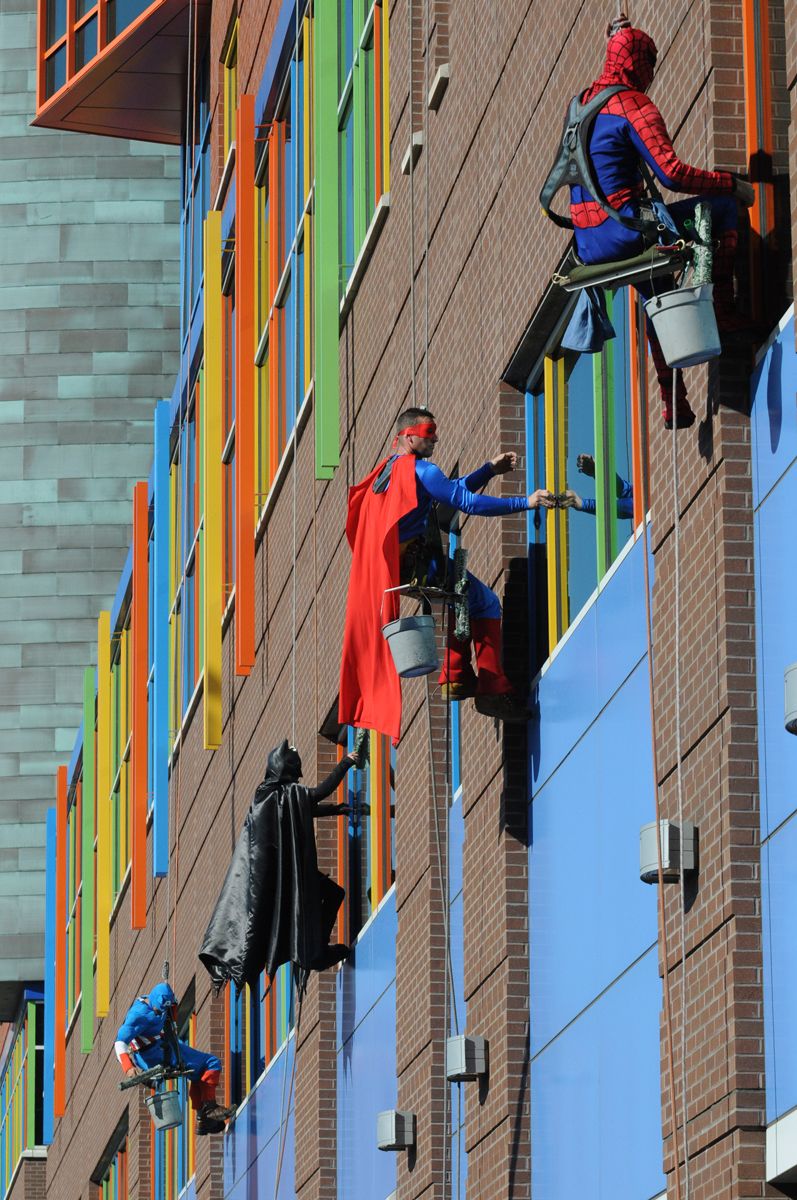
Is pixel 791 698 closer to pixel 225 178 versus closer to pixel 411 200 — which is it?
pixel 411 200

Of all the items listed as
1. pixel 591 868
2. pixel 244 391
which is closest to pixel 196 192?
pixel 244 391

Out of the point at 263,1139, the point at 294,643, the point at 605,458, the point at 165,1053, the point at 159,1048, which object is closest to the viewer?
the point at 605,458

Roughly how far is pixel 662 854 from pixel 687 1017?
74 cm

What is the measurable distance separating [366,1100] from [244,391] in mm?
9699

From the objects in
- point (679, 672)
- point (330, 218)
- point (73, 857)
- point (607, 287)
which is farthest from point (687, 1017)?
point (73, 857)

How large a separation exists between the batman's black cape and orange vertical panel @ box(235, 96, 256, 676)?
563cm

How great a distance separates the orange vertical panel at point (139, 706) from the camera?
3441 centimetres

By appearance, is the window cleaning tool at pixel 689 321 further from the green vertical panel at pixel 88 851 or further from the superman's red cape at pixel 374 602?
the green vertical panel at pixel 88 851

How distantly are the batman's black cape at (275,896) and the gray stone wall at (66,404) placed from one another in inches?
1216

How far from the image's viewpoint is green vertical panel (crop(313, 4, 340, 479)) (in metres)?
22.5

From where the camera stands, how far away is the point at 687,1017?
11.7m

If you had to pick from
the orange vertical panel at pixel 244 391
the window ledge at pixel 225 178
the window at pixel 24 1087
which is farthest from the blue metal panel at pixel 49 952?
the orange vertical panel at pixel 244 391

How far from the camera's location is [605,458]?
14703mm

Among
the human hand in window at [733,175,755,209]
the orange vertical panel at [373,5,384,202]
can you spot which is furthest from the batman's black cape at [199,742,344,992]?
the human hand in window at [733,175,755,209]
